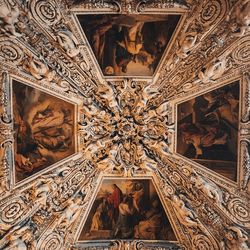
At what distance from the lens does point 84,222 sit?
11.0 m

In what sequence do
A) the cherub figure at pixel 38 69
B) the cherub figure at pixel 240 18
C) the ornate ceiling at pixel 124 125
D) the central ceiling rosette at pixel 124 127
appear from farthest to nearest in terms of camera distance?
the central ceiling rosette at pixel 124 127, the cherub figure at pixel 38 69, the ornate ceiling at pixel 124 125, the cherub figure at pixel 240 18

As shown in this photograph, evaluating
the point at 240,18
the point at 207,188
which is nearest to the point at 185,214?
the point at 207,188

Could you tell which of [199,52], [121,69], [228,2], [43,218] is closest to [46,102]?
[121,69]

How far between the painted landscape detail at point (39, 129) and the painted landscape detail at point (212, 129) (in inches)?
116

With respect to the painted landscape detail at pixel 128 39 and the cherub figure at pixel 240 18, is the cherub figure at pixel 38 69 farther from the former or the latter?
the cherub figure at pixel 240 18

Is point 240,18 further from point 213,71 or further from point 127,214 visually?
point 127,214

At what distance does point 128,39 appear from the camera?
988 centimetres

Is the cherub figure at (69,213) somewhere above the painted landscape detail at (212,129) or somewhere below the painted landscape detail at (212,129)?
below

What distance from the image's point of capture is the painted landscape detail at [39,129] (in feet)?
32.6

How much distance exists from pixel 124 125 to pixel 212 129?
7.39 feet

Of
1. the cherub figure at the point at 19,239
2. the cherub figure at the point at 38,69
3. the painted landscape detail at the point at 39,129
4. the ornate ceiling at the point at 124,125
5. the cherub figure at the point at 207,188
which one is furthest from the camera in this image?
the cherub figure at the point at 207,188

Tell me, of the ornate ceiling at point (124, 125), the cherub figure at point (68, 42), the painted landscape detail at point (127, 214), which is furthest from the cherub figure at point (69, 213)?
the cherub figure at point (68, 42)

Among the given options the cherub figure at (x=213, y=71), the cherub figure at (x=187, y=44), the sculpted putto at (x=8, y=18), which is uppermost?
the sculpted putto at (x=8, y=18)

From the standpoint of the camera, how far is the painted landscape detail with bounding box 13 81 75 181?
391 inches
